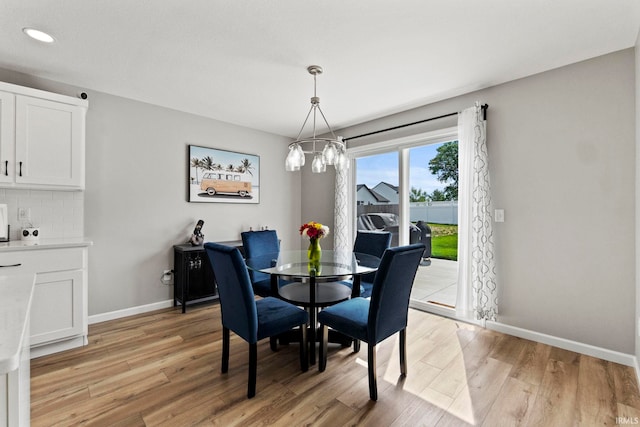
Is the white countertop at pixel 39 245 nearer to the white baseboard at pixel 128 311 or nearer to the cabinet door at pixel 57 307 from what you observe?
the cabinet door at pixel 57 307

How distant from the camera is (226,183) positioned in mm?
4133

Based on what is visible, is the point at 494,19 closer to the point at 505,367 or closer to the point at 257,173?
the point at 505,367

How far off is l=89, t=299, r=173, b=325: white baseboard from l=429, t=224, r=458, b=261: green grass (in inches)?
131

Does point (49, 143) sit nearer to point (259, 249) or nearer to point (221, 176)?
point (221, 176)

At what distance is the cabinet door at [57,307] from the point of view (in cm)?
240

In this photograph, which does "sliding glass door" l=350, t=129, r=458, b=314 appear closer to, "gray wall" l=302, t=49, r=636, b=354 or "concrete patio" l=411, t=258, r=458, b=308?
"concrete patio" l=411, t=258, r=458, b=308

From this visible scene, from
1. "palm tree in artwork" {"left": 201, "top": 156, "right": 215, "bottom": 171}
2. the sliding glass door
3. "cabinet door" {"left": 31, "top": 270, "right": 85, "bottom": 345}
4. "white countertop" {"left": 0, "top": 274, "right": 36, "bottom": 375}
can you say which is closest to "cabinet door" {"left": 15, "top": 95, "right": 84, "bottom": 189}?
"cabinet door" {"left": 31, "top": 270, "right": 85, "bottom": 345}

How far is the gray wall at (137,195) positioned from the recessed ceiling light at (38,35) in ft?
2.80

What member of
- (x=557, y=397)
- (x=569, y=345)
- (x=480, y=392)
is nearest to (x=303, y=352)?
(x=480, y=392)

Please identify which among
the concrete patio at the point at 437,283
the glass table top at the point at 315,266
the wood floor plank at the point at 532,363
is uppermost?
the glass table top at the point at 315,266

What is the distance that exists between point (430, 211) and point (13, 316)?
355 cm

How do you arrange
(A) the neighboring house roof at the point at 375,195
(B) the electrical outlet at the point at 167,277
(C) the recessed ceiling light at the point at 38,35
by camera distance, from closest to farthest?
1. (C) the recessed ceiling light at the point at 38,35
2. (B) the electrical outlet at the point at 167,277
3. (A) the neighboring house roof at the point at 375,195

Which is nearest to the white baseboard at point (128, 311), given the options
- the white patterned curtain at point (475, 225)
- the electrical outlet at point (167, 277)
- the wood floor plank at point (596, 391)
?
the electrical outlet at point (167, 277)

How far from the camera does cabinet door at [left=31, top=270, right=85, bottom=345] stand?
2396mm
